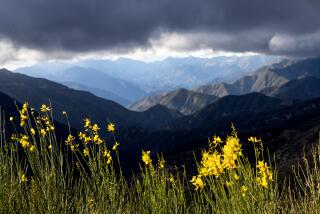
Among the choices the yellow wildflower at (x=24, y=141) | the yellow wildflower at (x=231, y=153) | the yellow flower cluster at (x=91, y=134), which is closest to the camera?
the yellow wildflower at (x=231, y=153)

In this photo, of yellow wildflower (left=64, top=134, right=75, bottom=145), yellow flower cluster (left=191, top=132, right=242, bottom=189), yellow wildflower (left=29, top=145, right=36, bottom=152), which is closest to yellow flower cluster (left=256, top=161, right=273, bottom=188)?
yellow flower cluster (left=191, top=132, right=242, bottom=189)

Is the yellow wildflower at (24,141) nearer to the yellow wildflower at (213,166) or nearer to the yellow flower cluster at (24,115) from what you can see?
the yellow flower cluster at (24,115)

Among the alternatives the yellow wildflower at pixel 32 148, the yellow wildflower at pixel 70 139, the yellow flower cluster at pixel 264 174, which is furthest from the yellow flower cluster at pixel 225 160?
the yellow wildflower at pixel 32 148

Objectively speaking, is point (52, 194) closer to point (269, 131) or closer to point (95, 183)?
point (95, 183)

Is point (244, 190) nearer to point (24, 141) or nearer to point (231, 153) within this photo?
point (231, 153)

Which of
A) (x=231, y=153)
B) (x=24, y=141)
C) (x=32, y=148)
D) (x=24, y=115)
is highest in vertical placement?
(x=24, y=115)

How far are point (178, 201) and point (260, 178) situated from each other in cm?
150

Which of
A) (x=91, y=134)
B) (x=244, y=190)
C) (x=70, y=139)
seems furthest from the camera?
(x=91, y=134)

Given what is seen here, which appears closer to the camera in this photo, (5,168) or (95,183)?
(5,168)

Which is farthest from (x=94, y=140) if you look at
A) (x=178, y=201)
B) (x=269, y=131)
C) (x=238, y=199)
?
(x=269, y=131)

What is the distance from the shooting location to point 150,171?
562cm

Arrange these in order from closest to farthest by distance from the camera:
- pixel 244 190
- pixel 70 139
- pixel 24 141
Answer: pixel 244 190 → pixel 24 141 → pixel 70 139

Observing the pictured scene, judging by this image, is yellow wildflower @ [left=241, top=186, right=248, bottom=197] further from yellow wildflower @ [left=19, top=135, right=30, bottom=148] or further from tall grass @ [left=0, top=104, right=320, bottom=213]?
yellow wildflower @ [left=19, top=135, right=30, bottom=148]

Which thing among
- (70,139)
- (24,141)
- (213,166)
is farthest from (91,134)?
(213,166)
